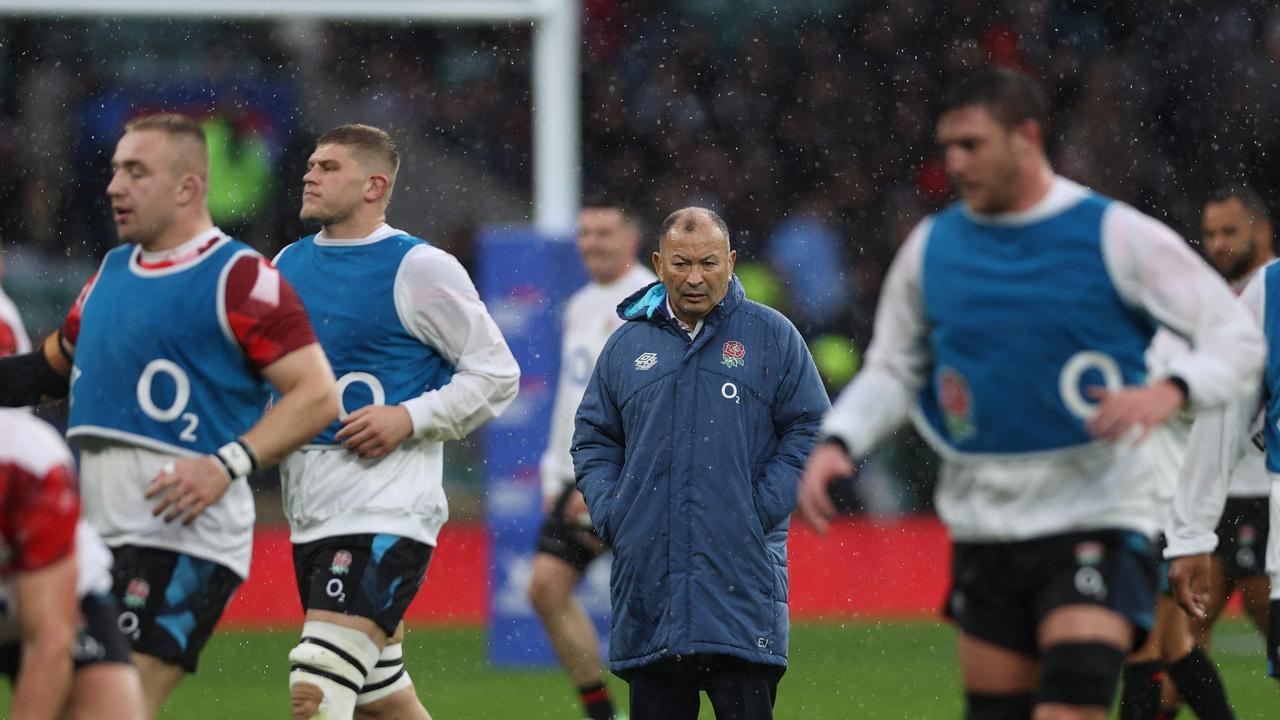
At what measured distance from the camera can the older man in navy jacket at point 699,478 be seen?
21.0 feet

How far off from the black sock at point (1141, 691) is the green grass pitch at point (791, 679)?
1.51 meters

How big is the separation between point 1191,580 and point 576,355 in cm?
420

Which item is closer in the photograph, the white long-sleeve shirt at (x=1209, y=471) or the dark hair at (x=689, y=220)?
the dark hair at (x=689, y=220)

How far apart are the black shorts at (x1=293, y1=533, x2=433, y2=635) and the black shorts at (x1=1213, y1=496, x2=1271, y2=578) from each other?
12.6 ft

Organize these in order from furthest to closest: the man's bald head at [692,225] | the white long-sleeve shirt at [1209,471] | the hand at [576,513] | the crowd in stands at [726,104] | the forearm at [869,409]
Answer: the crowd in stands at [726,104] → the hand at [576,513] → the white long-sleeve shirt at [1209,471] → the man's bald head at [692,225] → the forearm at [869,409]

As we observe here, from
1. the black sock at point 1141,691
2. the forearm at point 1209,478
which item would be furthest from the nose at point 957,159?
the black sock at point 1141,691

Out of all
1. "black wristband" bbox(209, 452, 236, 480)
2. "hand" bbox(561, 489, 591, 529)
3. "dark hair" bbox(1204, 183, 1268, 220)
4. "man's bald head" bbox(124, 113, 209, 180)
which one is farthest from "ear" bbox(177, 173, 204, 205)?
"dark hair" bbox(1204, 183, 1268, 220)

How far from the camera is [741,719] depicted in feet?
21.2

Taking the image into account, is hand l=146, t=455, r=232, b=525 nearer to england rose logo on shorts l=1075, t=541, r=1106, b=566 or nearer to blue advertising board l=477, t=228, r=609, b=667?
england rose logo on shorts l=1075, t=541, r=1106, b=566

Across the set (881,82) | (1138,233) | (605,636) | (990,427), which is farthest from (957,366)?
→ (881,82)

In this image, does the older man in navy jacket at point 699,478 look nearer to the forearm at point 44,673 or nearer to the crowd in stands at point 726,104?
the forearm at point 44,673

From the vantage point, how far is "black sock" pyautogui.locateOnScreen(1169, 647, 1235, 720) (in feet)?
28.3

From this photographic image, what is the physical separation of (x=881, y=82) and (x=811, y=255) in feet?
10.6

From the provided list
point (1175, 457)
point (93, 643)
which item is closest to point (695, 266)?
point (93, 643)
